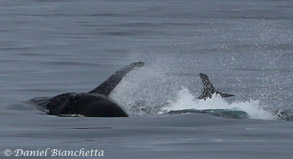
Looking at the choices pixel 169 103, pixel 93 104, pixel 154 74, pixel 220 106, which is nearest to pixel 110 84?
pixel 93 104

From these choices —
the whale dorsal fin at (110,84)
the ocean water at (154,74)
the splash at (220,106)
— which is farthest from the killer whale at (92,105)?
the splash at (220,106)

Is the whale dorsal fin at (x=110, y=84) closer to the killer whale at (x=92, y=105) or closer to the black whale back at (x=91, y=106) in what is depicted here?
the killer whale at (x=92, y=105)

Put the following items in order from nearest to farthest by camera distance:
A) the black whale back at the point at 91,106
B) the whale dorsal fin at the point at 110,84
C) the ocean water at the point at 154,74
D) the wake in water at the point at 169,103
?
the ocean water at the point at 154,74 → the black whale back at the point at 91,106 → the wake in water at the point at 169,103 → the whale dorsal fin at the point at 110,84

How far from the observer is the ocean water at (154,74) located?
11914 mm

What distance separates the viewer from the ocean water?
11.9 m

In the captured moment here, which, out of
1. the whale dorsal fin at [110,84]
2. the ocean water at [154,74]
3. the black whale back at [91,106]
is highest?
the whale dorsal fin at [110,84]

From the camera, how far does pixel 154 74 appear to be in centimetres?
2117

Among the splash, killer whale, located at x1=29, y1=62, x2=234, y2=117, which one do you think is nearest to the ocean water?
the splash

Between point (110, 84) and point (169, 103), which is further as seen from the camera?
point (169, 103)

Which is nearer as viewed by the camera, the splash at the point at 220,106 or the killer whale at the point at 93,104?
the killer whale at the point at 93,104

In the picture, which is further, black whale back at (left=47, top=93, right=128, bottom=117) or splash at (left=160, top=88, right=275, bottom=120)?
splash at (left=160, top=88, right=275, bottom=120)

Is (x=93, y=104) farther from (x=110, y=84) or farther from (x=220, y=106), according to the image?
(x=220, y=106)

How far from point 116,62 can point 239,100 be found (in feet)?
24.8

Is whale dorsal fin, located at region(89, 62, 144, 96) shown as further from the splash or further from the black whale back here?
the splash
